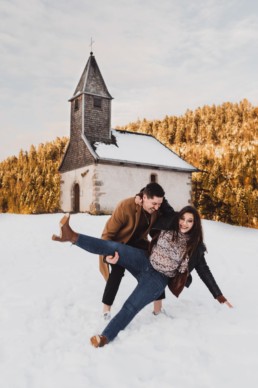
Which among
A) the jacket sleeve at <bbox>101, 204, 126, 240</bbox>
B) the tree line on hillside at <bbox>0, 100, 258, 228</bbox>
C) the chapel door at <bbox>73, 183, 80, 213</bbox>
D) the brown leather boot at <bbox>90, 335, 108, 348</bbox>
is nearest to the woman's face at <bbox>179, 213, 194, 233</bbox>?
the jacket sleeve at <bbox>101, 204, 126, 240</bbox>

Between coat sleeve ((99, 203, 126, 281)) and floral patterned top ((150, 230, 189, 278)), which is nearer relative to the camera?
floral patterned top ((150, 230, 189, 278))

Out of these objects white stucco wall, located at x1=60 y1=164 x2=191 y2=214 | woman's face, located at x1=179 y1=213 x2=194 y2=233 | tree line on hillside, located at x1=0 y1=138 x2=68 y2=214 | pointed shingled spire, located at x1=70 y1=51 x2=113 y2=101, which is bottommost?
tree line on hillside, located at x1=0 y1=138 x2=68 y2=214

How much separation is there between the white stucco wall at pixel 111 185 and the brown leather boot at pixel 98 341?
51.6 feet

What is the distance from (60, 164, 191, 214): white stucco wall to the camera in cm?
1986

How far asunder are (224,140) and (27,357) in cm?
6832

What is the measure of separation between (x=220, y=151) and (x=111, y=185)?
43.9 m

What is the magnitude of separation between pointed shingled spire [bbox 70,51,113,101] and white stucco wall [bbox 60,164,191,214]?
4883 millimetres

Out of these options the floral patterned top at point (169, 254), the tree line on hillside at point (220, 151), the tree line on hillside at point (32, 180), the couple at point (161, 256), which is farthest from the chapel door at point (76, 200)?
the tree line on hillside at point (32, 180)

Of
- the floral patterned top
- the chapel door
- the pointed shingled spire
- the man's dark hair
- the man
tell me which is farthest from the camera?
the pointed shingled spire

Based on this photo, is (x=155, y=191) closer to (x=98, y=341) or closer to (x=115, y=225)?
(x=115, y=225)

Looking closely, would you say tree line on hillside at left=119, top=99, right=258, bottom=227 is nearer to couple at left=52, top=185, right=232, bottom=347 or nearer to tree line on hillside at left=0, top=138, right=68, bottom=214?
tree line on hillside at left=0, top=138, right=68, bottom=214

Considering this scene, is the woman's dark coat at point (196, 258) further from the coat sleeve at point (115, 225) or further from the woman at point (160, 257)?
the coat sleeve at point (115, 225)

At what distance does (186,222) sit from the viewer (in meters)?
4.20

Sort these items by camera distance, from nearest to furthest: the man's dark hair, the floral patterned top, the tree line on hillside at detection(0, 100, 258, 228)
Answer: the floral patterned top < the man's dark hair < the tree line on hillside at detection(0, 100, 258, 228)
